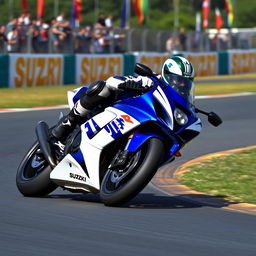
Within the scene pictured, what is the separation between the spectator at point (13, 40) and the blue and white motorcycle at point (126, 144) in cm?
1562

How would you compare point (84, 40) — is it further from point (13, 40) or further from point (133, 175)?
point (133, 175)

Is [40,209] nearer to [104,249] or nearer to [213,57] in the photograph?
[104,249]

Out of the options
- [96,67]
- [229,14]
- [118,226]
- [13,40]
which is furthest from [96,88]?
[229,14]

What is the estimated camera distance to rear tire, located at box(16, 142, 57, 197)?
7402mm

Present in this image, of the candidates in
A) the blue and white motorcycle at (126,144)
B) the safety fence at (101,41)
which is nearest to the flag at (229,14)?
the safety fence at (101,41)

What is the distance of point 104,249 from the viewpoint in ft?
17.6

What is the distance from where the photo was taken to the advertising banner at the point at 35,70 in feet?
74.3

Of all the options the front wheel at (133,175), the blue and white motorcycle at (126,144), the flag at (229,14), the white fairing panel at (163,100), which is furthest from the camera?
the flag at (229,14)

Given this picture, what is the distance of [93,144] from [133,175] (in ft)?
1.89

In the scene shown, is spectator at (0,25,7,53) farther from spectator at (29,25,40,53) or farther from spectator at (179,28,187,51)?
spectator at (179,28,187,51)

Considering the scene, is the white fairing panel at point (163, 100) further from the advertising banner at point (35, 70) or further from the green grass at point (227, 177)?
the advertising banner at point (35, 70)

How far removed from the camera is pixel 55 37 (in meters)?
24.5

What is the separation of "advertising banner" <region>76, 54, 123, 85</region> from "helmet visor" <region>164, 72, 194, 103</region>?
59.9ft

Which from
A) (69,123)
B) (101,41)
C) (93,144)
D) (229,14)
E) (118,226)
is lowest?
(118,226)
